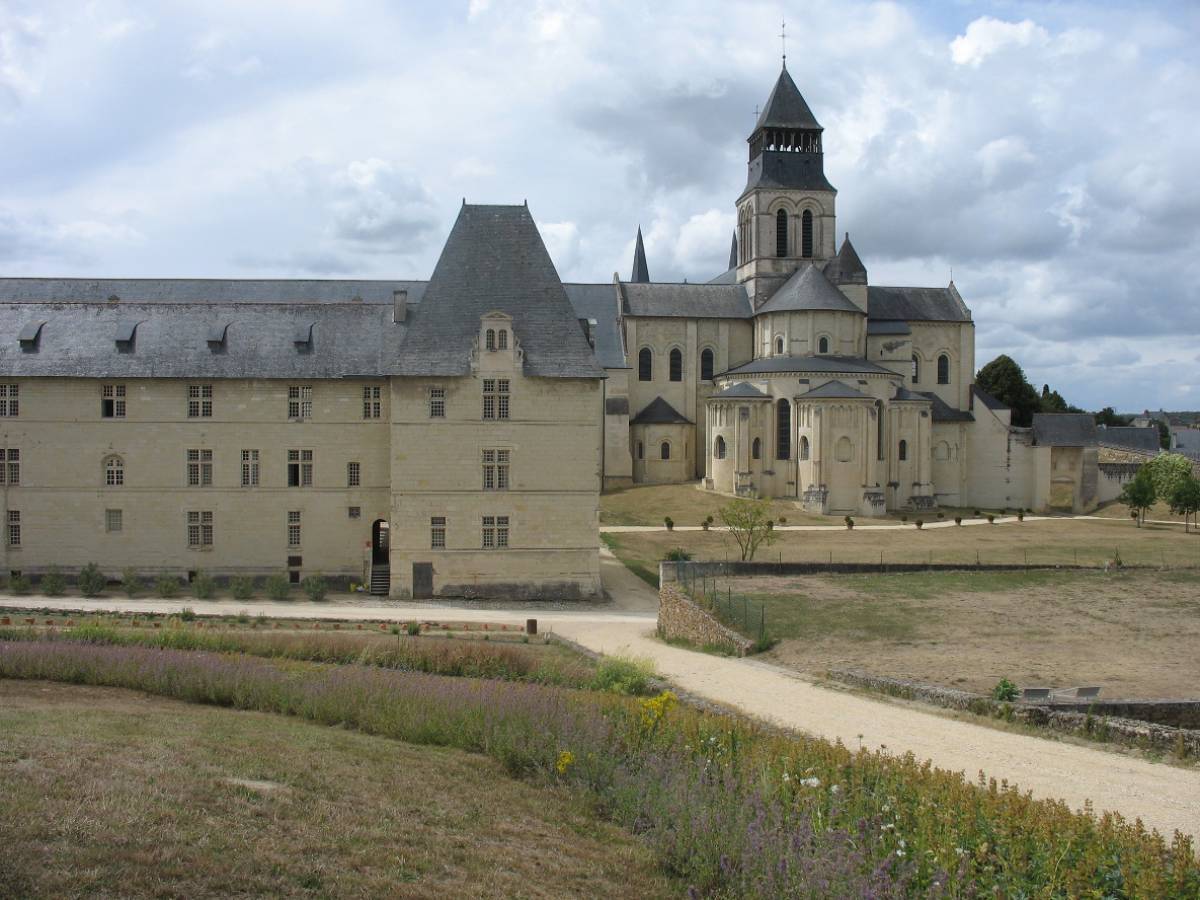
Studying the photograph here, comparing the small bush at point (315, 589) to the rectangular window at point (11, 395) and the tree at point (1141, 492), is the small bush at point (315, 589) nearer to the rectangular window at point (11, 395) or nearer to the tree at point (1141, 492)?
the rectangular window at point (11, 395)

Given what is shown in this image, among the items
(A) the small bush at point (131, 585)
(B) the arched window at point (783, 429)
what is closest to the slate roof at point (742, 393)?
(B) the arched window at point (783, 429)

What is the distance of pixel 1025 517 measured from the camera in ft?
208

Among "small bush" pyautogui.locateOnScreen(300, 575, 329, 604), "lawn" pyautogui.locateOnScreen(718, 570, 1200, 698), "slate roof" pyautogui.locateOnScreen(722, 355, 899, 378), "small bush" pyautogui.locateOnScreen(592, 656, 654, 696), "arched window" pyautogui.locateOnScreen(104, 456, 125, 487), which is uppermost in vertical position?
"slate roof" pyautogui.locateOnScreen(722, 355, 899, 378)

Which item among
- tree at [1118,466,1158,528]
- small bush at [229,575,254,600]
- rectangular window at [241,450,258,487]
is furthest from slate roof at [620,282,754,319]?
small bush at [229,575,254,600]

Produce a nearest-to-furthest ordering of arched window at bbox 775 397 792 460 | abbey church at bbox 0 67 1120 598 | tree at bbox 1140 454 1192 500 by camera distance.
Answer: abbey church at bbox 0 67 1120 598
tree at bbox 1140 454 1192 500
arched window at bbox 775 397 792 460

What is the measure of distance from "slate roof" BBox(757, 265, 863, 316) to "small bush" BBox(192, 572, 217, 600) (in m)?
41.7

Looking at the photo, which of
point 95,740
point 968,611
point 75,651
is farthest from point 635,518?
point 95,740

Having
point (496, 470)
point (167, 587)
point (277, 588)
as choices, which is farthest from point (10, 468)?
point (496, 470)

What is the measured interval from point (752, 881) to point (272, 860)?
4.18 metres

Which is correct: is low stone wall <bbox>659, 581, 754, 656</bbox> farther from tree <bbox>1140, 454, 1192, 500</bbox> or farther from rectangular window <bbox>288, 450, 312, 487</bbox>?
tree <bbox>1140, 454, 1192, 500</bbox>

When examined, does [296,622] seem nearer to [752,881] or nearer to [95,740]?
[95,740]

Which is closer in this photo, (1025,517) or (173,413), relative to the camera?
(173,413)

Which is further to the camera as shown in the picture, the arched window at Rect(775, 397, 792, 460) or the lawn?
the arched window at Rect(775, 397, 792, 460)

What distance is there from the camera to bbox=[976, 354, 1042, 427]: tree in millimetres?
99438
